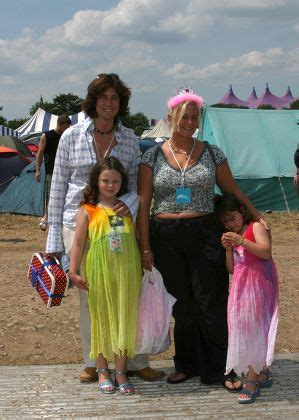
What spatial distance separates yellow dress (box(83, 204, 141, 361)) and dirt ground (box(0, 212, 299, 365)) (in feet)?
3.21

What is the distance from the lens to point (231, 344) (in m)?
3.26

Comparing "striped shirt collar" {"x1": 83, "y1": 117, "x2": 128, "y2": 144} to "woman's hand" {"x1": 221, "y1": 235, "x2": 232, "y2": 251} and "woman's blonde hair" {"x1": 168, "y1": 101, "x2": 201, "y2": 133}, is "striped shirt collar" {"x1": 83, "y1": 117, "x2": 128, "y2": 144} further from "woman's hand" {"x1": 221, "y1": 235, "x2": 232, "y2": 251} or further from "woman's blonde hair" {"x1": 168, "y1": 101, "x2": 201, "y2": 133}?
"woman's hand" {"x1": 221, "y1": 235, "x2": 232, "y2": 251}

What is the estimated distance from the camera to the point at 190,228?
3.31 metres

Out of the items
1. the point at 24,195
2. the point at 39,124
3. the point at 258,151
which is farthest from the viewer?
the point at 39,124

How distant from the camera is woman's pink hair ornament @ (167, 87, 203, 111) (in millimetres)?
3256

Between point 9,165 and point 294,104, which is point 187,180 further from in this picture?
point 294,104

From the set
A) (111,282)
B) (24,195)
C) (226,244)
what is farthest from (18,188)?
(226,244)

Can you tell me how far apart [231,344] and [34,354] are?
1.68m

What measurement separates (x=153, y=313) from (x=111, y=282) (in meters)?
0.29

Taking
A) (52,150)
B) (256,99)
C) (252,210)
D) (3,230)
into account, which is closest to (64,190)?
(252,210)

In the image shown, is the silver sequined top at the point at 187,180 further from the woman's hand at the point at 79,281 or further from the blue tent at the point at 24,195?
the blue tent at the point at 24,195

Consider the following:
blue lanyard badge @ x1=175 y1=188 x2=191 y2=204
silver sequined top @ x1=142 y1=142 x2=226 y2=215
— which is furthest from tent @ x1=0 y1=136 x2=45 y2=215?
blue lanyard badge @ x1=175 y1=188 x2=191 y2=204

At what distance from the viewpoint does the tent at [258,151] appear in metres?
11.6

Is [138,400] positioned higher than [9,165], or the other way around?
[9,165]
